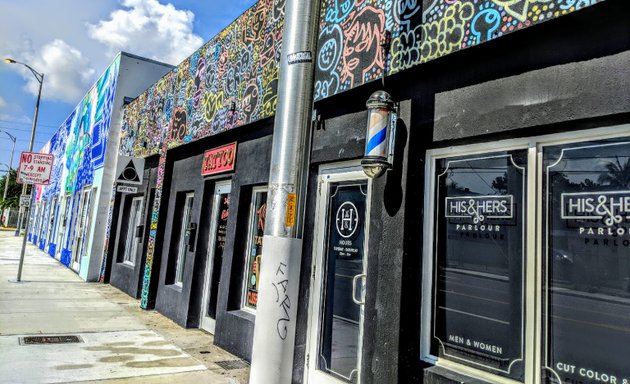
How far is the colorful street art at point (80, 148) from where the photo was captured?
1377 cm

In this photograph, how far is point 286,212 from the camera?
2.90 meters

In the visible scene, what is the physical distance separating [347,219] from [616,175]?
7.96 feet

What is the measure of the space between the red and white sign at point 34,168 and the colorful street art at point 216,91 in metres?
2.25

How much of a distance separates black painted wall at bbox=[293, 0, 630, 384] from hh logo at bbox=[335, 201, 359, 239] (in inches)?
15.5

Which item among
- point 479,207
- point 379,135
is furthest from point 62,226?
point 479,207

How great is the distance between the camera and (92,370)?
15.9 ft

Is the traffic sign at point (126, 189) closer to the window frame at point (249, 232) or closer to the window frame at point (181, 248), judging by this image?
the window frame at point (181, 248)

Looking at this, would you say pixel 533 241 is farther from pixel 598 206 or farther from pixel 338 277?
Result: pixel 338 277

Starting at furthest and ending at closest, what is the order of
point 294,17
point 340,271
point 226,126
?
point 226,126, point 340,271, point 294,17

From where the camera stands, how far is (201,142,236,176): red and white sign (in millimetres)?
6879

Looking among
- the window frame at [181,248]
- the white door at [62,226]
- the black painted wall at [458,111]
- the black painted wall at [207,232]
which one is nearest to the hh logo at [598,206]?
the black painted wall at [458,111]

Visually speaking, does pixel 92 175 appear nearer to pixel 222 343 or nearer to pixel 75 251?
pixel 75 251

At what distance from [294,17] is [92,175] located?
1299cm

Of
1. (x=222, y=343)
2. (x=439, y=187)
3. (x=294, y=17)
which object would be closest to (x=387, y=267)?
(x=439, y=187)
